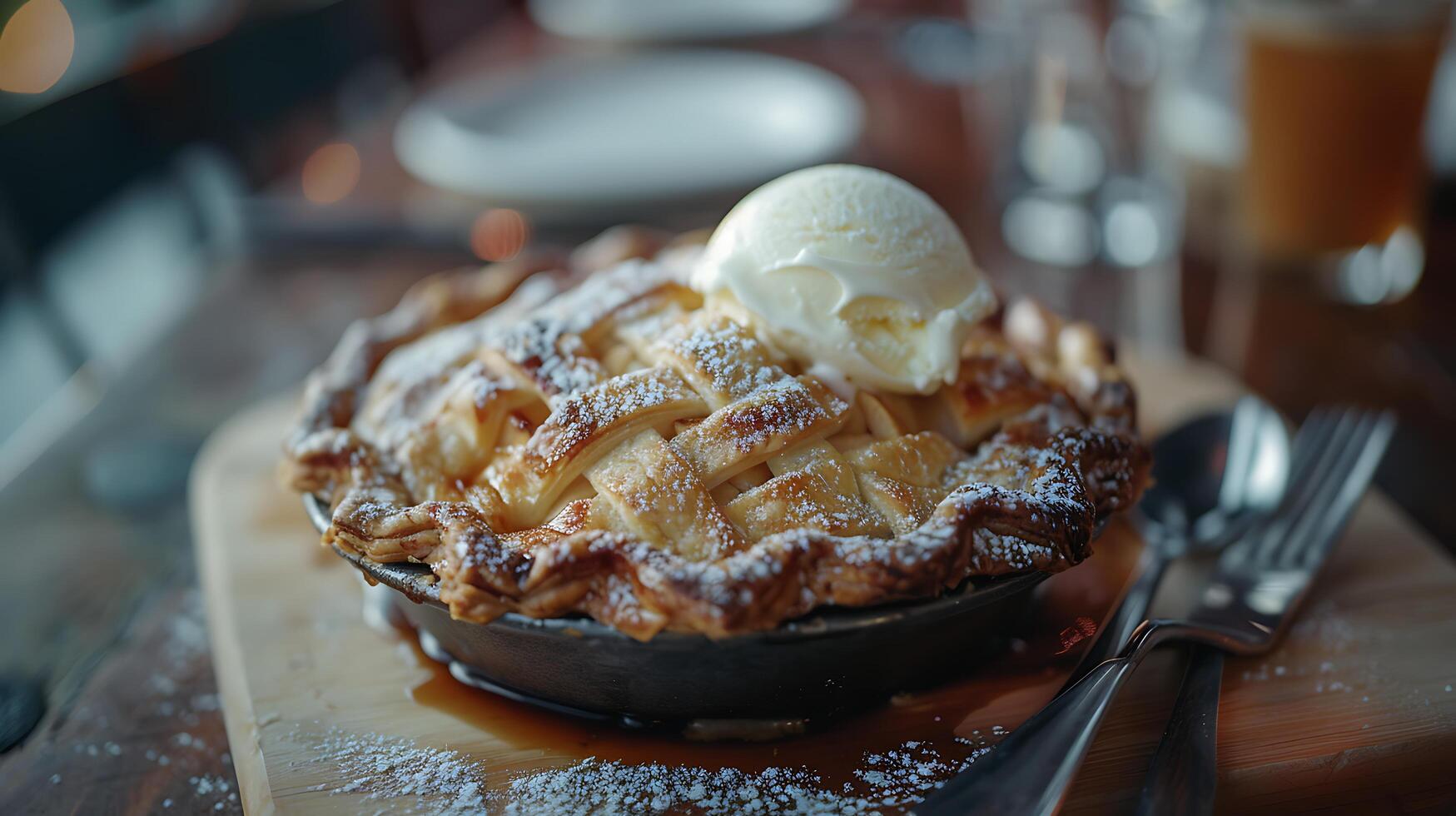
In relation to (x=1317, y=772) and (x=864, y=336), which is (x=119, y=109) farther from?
(x=1317, y=772)

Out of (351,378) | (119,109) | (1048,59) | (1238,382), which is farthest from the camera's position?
(119,109)

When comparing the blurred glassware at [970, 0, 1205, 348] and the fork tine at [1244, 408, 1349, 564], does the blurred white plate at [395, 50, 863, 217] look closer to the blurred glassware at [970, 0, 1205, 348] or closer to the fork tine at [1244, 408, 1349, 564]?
the blurred glassware at [970, 0, 1205, 348]

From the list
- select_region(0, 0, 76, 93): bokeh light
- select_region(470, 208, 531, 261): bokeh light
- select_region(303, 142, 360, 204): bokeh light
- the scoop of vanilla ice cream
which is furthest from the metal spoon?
select_region(0, 0, 76, 93): bokeh light

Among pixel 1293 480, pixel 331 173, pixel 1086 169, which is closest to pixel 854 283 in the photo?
pixel 1293 480

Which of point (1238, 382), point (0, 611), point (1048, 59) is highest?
point (1048, 59)

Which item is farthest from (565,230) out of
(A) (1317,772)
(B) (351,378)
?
(A) (1317,772)

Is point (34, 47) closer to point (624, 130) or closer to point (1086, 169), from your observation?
point (624, 130)

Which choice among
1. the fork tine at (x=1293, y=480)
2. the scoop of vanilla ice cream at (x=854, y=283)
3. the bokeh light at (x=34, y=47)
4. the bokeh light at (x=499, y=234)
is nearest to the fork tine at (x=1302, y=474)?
the fork tine at (x=1293, y=480)
